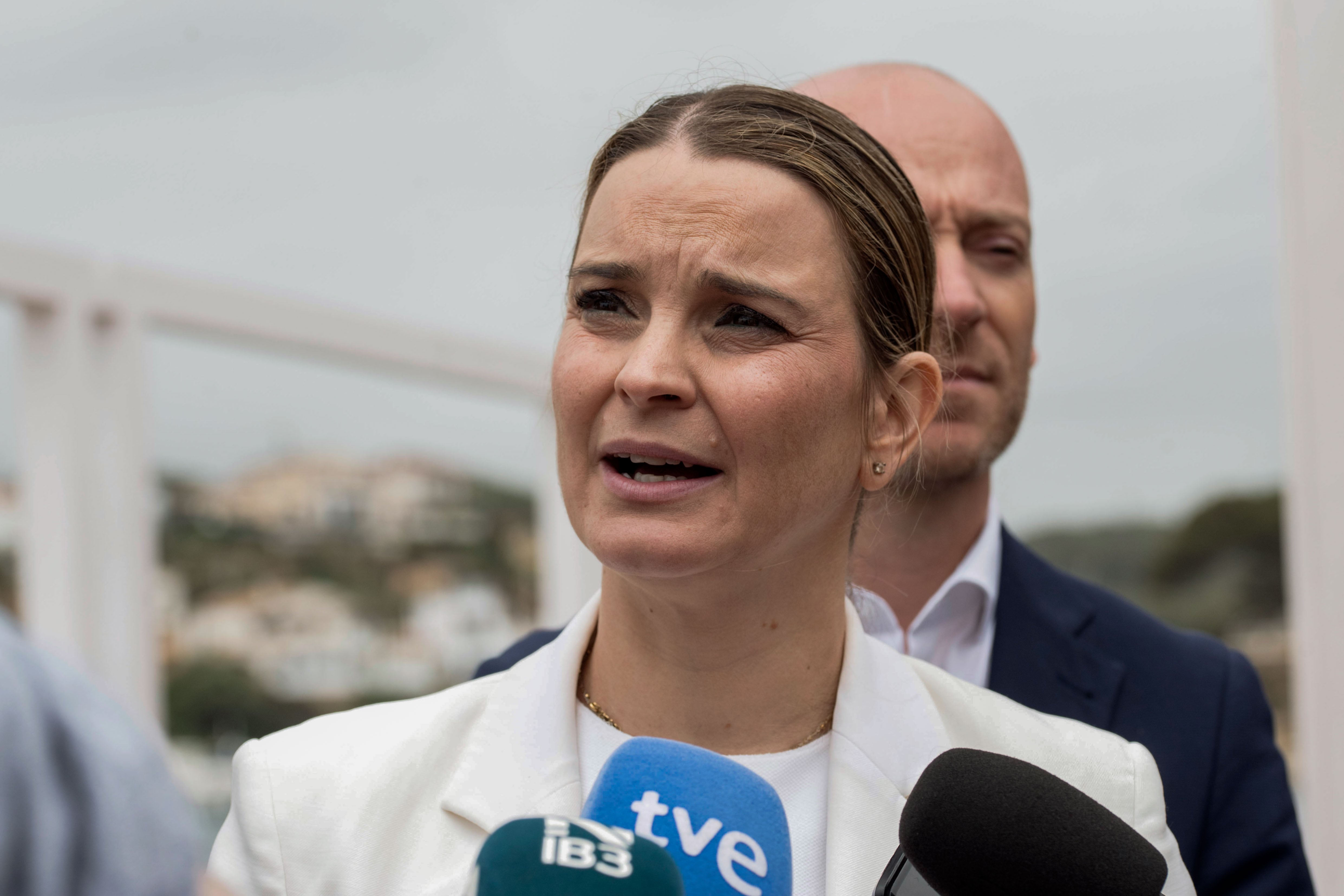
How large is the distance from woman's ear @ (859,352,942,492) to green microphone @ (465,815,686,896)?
0.98 meters

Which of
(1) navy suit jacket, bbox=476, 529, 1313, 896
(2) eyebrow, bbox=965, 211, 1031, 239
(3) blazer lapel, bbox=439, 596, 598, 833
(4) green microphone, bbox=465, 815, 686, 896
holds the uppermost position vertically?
(2) eyebrow, bbox=965, 211, 1031, 239

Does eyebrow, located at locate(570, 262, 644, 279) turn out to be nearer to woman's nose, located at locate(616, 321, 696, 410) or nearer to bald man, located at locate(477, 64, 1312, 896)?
woman's nose, located at locate(616, 321, 696, 410)

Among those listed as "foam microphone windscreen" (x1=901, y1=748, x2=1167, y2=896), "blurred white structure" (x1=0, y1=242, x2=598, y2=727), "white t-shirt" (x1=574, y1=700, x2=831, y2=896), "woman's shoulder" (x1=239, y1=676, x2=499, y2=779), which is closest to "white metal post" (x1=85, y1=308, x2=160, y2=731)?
"blurred white structure" (x1=0, y1=242, x2=598, y2=727)

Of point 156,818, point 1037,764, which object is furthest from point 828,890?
point 156,818

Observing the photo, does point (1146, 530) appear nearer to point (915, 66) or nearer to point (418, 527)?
point (418, 527)

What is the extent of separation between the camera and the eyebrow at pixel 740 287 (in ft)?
6.00

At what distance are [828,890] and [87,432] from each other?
3.73 m

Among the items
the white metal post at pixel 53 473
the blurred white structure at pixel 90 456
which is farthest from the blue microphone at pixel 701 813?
the white metal post at pixel 53 473

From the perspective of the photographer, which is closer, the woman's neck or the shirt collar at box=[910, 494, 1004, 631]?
the woman's neck

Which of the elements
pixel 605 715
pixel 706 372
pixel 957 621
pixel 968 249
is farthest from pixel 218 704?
pixel 706 372

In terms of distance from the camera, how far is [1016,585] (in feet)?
8.61

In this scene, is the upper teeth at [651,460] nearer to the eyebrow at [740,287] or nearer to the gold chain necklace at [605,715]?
the eyebrow at [740,287]

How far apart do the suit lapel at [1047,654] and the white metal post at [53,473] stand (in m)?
3.22

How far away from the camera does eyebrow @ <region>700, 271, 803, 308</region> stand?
1828mm
